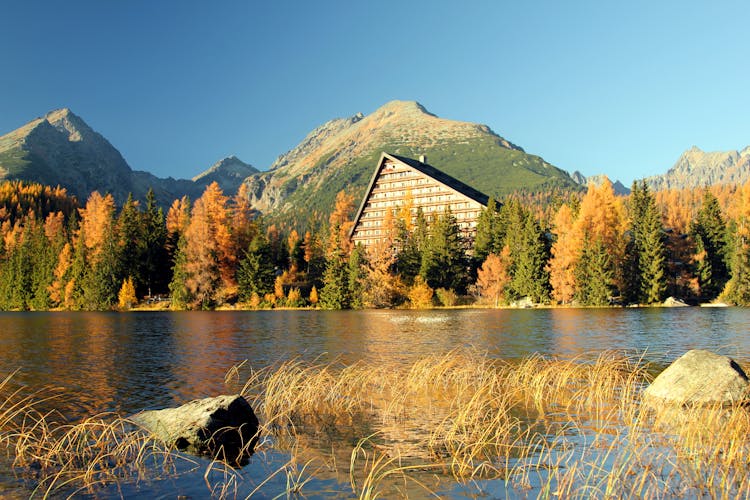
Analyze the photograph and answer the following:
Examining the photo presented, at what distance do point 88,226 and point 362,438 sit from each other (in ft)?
321

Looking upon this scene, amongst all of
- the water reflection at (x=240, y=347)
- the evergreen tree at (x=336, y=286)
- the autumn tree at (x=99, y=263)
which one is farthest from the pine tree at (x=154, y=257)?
the water reflection at (x=240, y=347)

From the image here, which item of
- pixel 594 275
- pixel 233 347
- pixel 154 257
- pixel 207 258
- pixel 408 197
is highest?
pixel 408 197

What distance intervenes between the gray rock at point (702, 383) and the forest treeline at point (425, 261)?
61294mm

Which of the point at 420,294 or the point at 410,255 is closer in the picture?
the point at 420,294

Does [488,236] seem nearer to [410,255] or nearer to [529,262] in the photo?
[529,262]

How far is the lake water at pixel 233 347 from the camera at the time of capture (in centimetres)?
1970

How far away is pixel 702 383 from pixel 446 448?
8234 mm

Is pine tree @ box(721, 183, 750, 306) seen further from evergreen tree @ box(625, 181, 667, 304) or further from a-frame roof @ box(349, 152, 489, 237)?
a-frame roof @ box(349, 152, 489, 237)

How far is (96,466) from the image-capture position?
34.7ft

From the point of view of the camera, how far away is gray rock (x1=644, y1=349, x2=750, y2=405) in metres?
14.5

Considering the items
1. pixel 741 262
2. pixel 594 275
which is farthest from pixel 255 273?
pixel 741 262

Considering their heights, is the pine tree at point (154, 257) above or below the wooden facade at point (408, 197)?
below

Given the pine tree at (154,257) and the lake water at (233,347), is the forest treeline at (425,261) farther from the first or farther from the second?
the lake water at (233,347)

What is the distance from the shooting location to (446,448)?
11.3 meters
